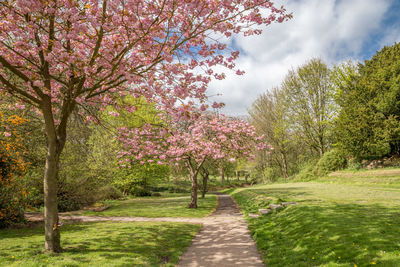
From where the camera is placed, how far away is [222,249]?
7250 mm

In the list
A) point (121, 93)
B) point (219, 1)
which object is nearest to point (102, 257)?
point (121, 93)

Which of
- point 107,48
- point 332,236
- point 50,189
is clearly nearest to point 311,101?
point 332,236

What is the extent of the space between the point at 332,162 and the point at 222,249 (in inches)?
975

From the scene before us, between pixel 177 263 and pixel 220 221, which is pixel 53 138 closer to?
pixel 177 263

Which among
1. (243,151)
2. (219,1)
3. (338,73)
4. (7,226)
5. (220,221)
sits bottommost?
(220,221)

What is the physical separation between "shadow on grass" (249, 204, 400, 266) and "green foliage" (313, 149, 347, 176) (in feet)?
64.2

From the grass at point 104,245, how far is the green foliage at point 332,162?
74.6 feet

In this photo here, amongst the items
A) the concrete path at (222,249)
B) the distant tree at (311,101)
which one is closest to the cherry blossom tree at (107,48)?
the concrete path at (222,249)

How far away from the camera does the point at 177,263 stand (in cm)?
620

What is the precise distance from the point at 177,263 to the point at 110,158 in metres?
16.3

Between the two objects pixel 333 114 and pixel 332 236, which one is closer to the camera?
pixel 332 236

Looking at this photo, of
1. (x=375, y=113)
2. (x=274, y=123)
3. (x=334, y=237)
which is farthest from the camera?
(x=274, y=123)

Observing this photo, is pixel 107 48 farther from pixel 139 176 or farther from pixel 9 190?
pixel 139 176

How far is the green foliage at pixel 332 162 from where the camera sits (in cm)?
2641
